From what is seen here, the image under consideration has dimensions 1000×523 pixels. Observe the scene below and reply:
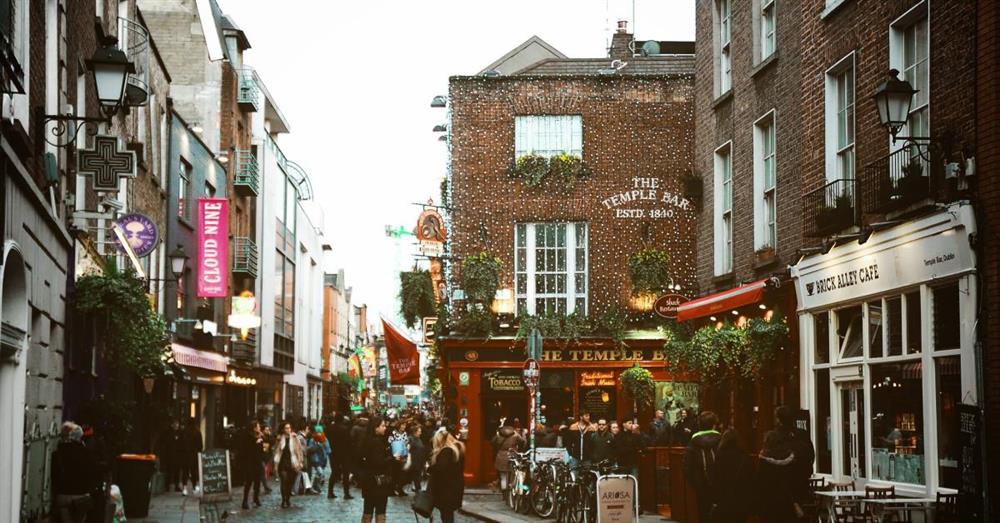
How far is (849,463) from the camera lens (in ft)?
61.0

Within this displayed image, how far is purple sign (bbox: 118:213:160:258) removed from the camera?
2483cm

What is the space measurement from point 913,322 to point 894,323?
21.7 inches

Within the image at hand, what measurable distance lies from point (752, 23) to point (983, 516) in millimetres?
11220

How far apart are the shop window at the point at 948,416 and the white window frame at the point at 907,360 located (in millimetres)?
56

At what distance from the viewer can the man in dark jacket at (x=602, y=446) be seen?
26.1 m

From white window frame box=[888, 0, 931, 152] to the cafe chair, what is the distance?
4.21 m

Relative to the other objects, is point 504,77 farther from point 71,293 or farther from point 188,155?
point 71,293

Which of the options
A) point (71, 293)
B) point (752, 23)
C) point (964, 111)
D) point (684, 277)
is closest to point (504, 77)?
point (684, 277)

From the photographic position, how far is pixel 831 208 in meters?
18.2

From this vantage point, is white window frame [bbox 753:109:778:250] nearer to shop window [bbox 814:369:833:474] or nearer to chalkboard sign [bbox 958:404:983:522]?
shop window [bbox 814:369:833:474]

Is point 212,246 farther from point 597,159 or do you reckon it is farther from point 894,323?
point 894,323

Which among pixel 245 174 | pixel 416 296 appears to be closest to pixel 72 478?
pixel 416 296

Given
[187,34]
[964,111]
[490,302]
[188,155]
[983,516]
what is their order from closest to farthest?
1. [983,516]
2. [964,111]
3. [490,302]
4. [188,155]
5. [187,34]

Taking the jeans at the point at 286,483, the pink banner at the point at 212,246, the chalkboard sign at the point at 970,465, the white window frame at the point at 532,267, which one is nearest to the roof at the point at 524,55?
the white window frame at the point at 532,267
